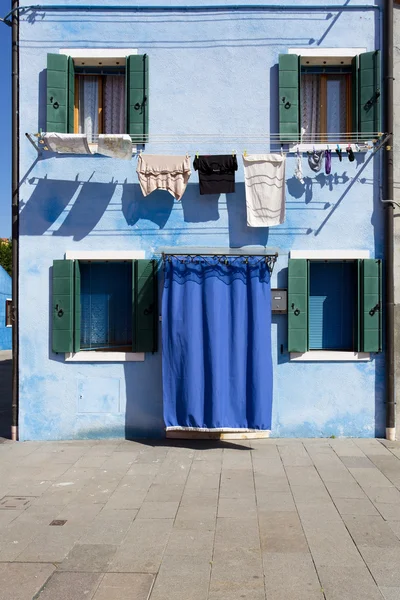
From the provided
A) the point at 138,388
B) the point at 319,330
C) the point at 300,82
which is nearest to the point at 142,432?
the point at 138,388

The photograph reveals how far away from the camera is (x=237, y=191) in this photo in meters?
9.32

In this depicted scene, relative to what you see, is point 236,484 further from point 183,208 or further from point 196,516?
point 183,208

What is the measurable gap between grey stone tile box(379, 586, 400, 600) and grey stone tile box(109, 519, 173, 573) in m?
1.78

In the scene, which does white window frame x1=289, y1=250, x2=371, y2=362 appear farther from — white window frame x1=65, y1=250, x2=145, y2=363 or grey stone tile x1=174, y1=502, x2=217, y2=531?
grey stone tile x1=174, y1=502, x2=217, y2=531

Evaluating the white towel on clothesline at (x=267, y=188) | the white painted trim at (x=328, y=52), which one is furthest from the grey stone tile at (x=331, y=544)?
the white painted trim at (x=328, y=52)

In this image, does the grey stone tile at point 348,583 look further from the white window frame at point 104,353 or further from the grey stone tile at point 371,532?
the white window frame at point 104,353

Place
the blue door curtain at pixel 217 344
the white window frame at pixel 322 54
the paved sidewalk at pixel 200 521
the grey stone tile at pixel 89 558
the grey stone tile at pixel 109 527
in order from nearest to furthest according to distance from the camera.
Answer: the paved sidewalk at pixel 200 521 < the grey stone tile at pixel 89 558 < the grey stone tile at pixel 109 527 < the blue door curtain at pixel 217 344 < the white window frame at pixel 322 54

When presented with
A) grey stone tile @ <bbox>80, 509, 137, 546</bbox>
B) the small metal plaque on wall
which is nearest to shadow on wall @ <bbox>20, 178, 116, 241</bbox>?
the small metal plaque on wall

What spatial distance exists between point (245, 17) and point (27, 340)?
6.12m

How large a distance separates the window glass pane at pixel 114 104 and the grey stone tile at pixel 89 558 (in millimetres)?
6592

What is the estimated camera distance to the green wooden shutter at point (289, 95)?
9227mm

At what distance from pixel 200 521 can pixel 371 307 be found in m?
4.65

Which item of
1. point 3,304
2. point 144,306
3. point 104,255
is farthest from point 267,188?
point 3,304

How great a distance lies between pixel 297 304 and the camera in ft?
30.1
